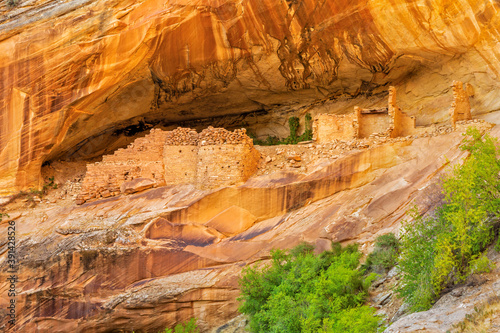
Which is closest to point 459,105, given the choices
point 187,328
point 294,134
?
point 294,134

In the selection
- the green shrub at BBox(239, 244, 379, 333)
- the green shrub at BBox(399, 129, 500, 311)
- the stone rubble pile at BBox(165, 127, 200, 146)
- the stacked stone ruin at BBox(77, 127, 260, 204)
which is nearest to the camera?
the green shrub at BBox(399, 129, 500, 311)

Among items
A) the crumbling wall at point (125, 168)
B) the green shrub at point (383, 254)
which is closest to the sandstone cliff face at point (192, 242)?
the crumbling wall at point (125, 168)

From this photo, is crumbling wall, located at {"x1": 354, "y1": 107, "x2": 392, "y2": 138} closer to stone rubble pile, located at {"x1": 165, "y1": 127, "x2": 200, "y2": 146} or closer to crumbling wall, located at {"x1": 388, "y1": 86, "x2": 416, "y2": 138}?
crumbling wall, located at {"x1": 388, "y1": 86, "x2": 416, "y2": 138}

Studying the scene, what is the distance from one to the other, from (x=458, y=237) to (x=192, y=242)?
8.27 meters

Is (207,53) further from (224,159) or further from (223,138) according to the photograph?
(224,159)

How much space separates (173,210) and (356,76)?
894 centimetres

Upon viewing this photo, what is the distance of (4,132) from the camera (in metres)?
16.1

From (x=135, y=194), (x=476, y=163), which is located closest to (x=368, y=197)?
(x=476, y=163)

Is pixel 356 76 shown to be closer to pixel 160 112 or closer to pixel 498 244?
pixel 160 112

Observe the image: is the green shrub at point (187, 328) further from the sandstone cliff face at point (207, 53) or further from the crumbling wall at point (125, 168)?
the sandstone cliff face at point (207, 53)

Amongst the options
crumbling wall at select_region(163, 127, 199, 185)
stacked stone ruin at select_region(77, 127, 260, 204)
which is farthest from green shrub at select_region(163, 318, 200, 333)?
crumbling wall at select_region(163, 127, 199, 185)

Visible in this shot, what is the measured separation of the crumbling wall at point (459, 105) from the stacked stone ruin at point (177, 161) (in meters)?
6.31

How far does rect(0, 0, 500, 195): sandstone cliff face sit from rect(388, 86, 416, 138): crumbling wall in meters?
1.38

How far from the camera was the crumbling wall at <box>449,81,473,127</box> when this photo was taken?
1488 centimetres
